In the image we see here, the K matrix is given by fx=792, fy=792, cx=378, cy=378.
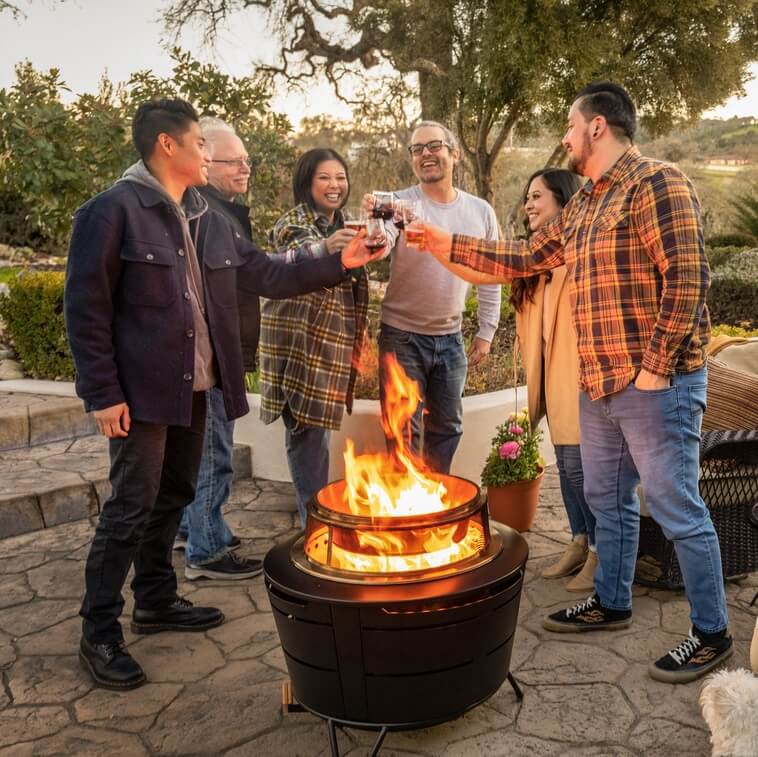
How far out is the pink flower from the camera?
4.59m

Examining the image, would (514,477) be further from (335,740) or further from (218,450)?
(335,740)

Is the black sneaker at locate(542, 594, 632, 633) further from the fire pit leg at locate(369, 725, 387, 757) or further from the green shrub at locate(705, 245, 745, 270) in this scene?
the green shrub at locate(705, 245, 745, 270)

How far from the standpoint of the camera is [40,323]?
7.07 m

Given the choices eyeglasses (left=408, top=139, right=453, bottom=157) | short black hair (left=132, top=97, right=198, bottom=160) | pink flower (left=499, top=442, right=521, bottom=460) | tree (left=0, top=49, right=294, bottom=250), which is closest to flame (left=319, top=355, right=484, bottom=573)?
short black hair (left=132, top=97, right=198, bottom=160)

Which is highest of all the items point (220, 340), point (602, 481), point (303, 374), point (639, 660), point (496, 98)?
point (496, 98)

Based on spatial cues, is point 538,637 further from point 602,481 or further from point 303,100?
point 303,100

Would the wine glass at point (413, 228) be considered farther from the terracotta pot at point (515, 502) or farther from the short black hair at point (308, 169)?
the terracotta pot at point (515, 502)

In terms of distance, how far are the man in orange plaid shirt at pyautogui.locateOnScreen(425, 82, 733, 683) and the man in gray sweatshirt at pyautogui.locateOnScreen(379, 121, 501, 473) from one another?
1.14 meters

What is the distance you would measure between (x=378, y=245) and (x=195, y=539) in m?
1.87

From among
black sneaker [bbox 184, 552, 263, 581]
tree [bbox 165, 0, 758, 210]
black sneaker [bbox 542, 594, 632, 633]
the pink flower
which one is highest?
tree [bbox 165, 0, 758, 210]

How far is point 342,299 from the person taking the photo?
393 cm

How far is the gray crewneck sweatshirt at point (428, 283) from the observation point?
4254 mm

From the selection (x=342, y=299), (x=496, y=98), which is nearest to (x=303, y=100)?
(x=496, y=98)

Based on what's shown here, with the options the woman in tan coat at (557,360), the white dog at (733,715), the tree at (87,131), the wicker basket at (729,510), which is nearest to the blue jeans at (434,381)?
the woman in tan coat at (557,360)
